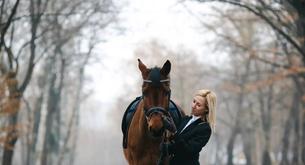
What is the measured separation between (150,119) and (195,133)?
0.54 metres

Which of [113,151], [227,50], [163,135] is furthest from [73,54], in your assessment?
[113,151]

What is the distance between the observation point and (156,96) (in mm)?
6793

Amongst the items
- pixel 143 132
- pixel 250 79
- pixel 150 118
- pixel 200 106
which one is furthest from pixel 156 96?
pixel 250 79

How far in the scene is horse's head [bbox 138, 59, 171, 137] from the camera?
6590mm

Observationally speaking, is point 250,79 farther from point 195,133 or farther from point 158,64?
point 195,133

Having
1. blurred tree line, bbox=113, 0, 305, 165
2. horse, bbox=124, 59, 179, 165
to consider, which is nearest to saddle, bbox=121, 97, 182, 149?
horse, bbox=124, 59, 179, 165

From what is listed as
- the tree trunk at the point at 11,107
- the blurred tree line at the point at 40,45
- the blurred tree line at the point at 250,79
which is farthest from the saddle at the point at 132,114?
the blurred tree line at the point at 250,79

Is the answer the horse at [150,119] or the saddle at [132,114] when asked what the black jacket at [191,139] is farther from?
the saddle at [132,114]

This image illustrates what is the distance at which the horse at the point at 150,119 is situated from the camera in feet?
21.8

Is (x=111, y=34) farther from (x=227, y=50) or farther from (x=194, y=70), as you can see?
(x=194, y=70)

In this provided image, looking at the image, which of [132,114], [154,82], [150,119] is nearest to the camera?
[150,119]

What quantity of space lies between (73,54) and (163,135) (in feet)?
93.2

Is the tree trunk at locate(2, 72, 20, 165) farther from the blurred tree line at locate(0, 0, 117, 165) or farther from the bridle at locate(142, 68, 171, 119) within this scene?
the bridle at locate(142, 68, 171, 119)

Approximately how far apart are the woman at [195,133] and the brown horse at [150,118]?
0.75 ft
